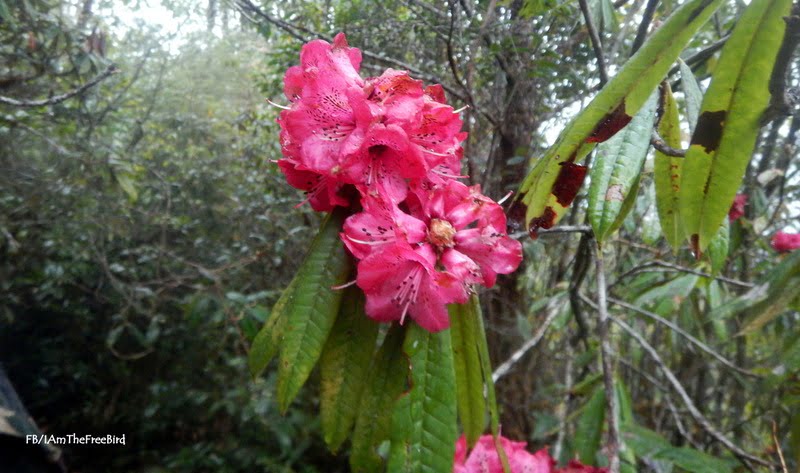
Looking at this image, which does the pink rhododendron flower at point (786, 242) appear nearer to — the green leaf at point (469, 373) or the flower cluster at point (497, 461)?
the flower cluster at point (497, 461)

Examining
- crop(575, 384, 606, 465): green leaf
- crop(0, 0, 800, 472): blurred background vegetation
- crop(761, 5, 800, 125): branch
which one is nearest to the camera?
crop(761, 5, 800, 125): branch

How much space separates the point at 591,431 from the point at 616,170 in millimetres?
1065

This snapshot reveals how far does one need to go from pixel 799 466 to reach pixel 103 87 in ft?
11.2

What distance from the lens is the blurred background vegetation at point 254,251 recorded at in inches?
68.1

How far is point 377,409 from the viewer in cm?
65

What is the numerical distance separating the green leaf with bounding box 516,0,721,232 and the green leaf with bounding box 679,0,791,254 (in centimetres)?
4

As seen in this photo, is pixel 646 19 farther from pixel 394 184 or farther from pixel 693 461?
pixel 693 461

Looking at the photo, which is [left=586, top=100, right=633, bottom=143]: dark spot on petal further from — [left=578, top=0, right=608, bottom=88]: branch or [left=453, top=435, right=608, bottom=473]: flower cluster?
[left=453, top=435, right=608, bottom=473]: flower cluster

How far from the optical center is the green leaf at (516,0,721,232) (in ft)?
1.55

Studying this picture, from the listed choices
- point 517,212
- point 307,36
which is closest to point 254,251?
point 307,36

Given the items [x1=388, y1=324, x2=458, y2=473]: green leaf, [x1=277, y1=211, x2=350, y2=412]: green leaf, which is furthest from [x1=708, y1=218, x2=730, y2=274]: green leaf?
[x1=277, y1=211, x2=350, y2=412]: green leaf

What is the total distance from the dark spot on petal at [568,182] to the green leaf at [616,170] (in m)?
0.02

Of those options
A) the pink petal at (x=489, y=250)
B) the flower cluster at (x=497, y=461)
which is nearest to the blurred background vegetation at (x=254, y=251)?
the flower cluster at (x=497, y=461)

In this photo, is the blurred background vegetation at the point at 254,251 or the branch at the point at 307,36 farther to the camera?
the blurred background vegetation at the point at 254,251
